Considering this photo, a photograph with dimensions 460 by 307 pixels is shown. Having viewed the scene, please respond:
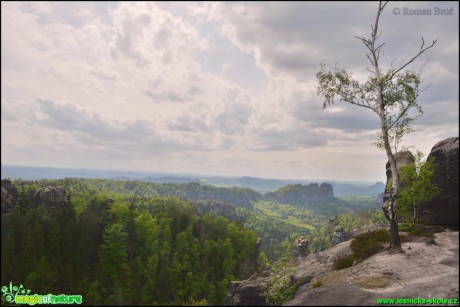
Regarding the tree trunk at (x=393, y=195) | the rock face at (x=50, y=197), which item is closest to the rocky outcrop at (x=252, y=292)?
the tree trunk at (x=393, y=195)

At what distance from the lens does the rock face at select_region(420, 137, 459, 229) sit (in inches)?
1374

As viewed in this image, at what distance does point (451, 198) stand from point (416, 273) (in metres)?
20.1

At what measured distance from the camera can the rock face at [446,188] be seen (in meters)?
34.9

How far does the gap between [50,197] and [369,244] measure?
8880 centimetres

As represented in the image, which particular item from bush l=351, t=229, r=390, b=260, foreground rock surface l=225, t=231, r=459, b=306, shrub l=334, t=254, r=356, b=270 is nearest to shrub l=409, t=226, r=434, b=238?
foreground rock surface l=225, t=231, r=459, b=306

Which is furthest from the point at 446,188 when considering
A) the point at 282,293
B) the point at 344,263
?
the point at 282,293

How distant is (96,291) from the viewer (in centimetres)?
6506

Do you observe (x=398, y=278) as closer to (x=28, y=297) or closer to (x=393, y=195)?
(x=393, y=195)

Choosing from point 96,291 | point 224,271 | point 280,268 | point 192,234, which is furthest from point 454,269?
point 192,234

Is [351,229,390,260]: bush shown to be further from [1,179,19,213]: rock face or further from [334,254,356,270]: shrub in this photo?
[1,179,19,213]: rock face

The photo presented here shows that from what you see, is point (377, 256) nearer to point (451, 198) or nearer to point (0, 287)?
point (451, 198)

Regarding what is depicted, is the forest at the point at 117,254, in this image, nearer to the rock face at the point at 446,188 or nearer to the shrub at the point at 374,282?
the shrub at the point at 374,282

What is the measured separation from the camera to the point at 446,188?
35938 mm

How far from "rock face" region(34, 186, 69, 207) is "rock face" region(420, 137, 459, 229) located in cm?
9340
